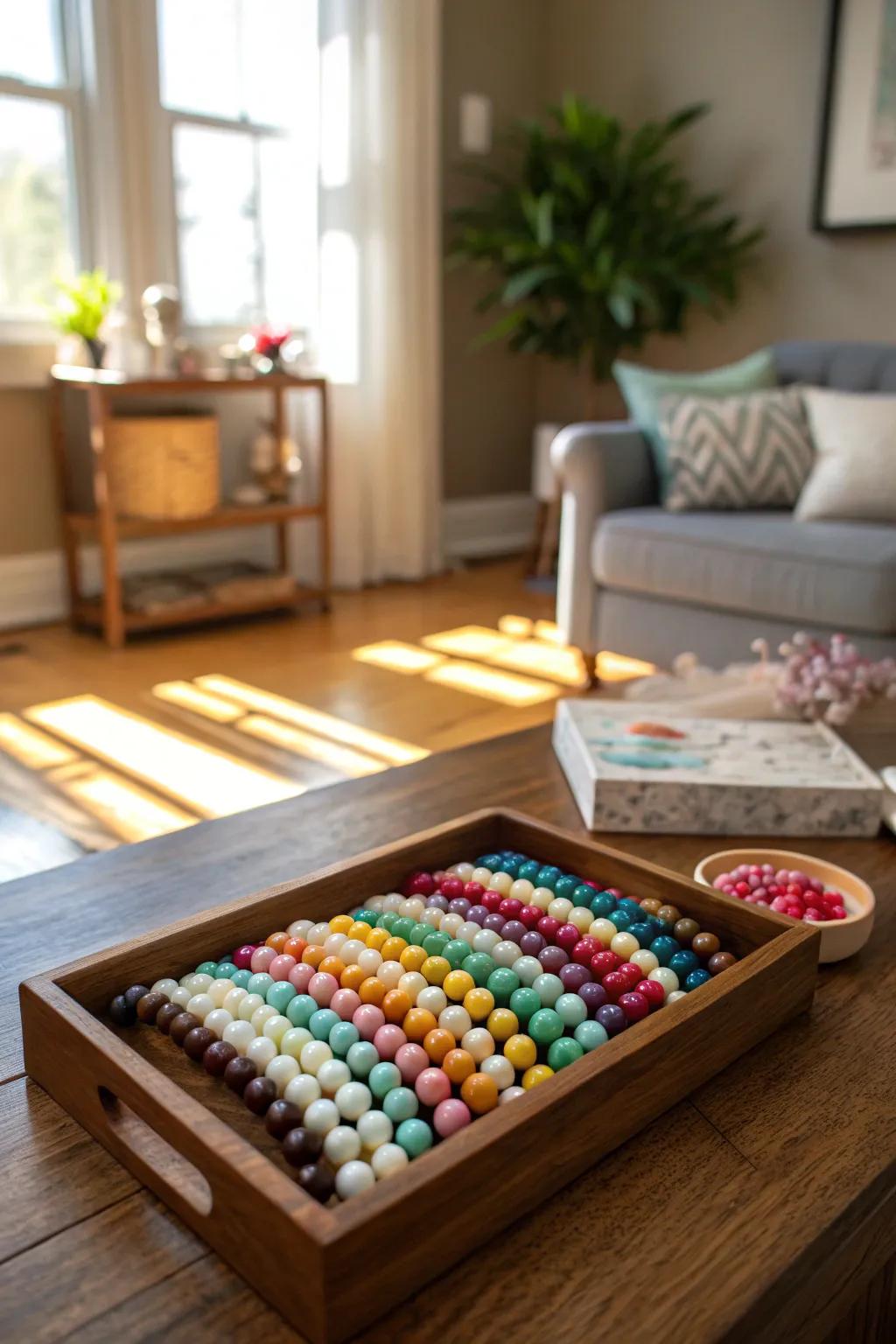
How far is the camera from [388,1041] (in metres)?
0.79

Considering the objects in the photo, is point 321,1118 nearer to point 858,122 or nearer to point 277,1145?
point 277,1145

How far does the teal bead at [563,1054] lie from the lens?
0.78 meters

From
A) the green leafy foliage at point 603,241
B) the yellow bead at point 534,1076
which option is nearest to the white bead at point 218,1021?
the yellow bead at point 534,1076

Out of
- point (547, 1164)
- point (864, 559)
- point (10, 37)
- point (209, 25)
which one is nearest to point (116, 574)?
point (10, 37)

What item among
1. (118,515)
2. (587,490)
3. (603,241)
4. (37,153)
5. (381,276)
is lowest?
(118,515)

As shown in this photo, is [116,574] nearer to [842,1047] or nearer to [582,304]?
[582,304]

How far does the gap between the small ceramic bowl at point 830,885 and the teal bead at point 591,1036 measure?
7.8 inches

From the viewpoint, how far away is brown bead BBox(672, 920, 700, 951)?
94cm

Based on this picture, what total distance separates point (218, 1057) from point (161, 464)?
2688mm

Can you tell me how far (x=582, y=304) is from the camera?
149 inches

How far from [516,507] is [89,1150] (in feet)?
13.4

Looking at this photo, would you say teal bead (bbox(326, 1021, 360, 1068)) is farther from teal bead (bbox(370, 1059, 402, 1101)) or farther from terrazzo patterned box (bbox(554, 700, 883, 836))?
terrazzo patterned box (bbox(554, 700, 883, 836))

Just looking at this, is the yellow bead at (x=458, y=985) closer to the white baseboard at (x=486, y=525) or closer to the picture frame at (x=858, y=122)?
the picture frame at (x=858, y=122)

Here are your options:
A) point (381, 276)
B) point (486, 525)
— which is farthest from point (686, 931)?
point (486, 525)
